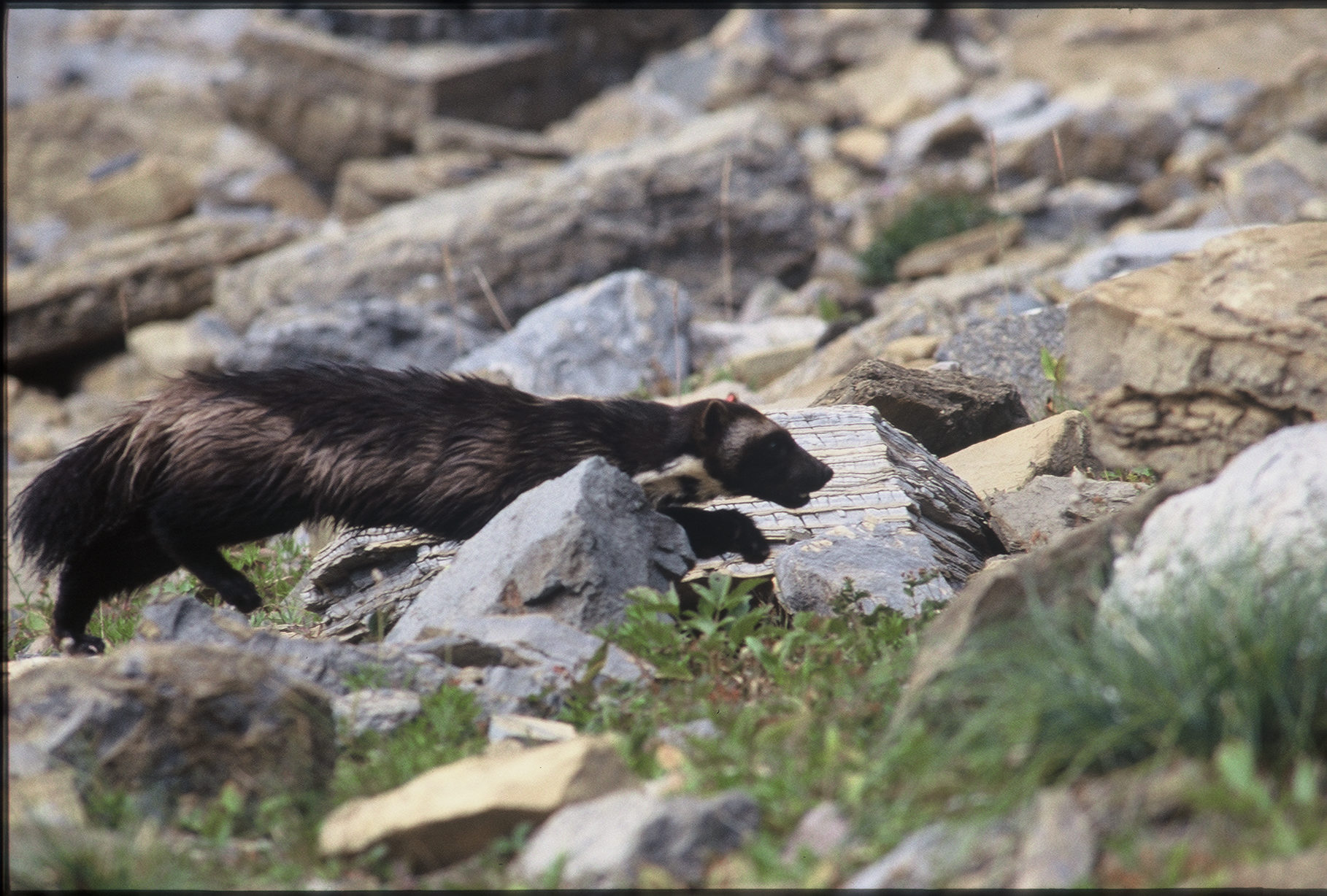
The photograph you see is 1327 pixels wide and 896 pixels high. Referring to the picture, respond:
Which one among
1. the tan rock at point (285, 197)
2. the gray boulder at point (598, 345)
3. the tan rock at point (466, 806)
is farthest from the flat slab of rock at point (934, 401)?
the tan rock at point (285, 197)

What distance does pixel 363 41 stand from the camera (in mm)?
15250

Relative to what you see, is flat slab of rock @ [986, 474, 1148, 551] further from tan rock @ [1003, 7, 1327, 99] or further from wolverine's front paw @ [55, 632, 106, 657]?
tan rock @ [1003, 7, 1327, 99]

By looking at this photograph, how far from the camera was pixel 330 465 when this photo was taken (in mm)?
4832

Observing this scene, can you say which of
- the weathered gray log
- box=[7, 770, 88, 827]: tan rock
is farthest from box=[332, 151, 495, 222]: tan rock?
box=[7, 770, 88, 827]: tan rock

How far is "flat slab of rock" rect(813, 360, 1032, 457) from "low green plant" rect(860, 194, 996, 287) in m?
4.82

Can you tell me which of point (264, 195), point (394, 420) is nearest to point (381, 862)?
point (394, 420)

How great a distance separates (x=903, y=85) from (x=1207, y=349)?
468 inches

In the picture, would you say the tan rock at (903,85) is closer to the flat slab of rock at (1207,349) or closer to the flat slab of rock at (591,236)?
the flat slab of rock at (591,236)

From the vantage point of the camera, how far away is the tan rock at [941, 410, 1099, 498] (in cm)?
495

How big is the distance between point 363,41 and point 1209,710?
14.7 meters

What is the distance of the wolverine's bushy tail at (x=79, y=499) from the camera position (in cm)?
497

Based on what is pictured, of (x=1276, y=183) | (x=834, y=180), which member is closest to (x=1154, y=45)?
(x=834, y=180)

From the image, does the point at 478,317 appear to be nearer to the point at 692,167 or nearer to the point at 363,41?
the point at 692,167

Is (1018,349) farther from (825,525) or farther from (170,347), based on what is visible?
(170,347)
